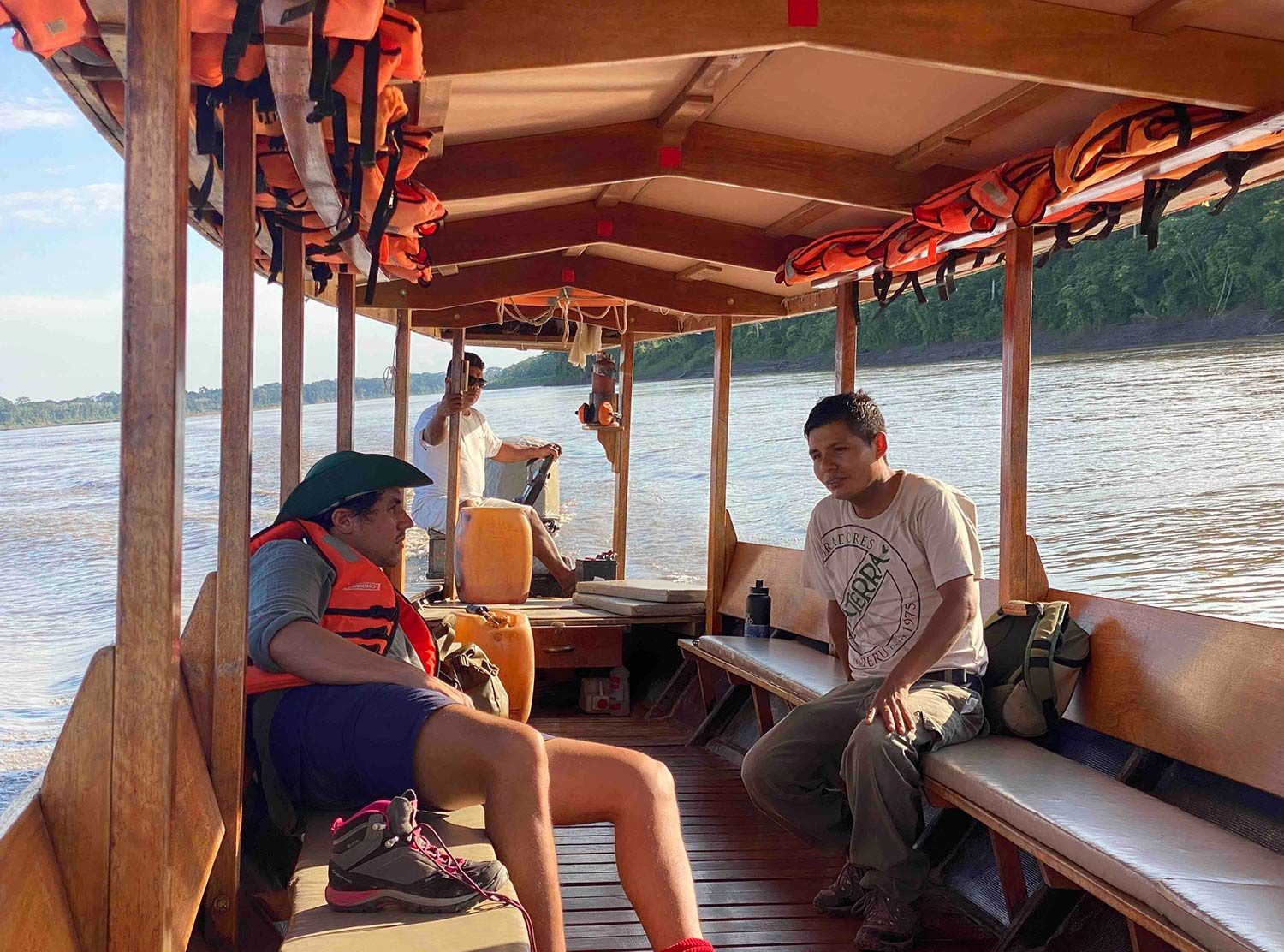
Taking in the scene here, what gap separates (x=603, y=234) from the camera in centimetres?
550

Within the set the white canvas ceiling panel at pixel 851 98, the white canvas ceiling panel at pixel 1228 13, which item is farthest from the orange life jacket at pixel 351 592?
the white canvas ceiling panel at pixel 1228 13

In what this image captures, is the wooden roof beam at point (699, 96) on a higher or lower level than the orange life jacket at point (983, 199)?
higher

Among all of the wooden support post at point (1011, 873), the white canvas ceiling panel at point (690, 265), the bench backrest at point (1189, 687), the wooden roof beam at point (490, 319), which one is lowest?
the wooden support post at point (1011, 873)

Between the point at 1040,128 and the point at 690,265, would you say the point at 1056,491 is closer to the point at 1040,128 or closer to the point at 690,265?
the point at 690,265

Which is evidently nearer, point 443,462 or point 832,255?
point 832,255

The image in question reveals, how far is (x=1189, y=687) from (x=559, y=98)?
247 cm

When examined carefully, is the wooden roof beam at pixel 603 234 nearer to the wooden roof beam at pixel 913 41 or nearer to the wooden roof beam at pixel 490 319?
the wooden roof beam at pixel 490 319

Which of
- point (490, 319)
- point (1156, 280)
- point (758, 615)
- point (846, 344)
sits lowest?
point (758, 615)

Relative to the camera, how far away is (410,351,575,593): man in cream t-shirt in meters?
6.97

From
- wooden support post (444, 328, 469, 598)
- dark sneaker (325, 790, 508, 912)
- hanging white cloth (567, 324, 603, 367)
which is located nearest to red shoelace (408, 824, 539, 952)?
dark sneaker (325, 790, 508, 912)

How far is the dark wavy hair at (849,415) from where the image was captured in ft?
11.8

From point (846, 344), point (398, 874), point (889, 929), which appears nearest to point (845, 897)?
point (889, 929)

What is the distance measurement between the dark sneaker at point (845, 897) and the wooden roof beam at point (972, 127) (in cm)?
226

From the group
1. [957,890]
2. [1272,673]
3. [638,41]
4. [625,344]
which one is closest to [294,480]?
[638,41]
